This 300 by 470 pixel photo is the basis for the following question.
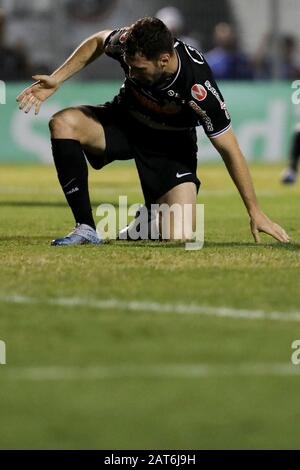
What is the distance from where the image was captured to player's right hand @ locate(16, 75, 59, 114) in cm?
859

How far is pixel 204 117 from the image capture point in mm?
8570

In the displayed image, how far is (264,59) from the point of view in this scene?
2273 cm

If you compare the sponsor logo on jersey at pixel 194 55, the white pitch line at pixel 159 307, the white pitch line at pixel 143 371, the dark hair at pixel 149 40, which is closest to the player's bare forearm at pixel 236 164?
the sponsor logo on jersey at pixel 194 55

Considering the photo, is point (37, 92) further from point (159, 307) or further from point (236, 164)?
point (159, 307)

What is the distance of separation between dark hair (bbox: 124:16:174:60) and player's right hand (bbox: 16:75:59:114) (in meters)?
0.70

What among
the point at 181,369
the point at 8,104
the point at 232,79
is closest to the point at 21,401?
the point at 181,369

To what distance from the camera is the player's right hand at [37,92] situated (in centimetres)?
859

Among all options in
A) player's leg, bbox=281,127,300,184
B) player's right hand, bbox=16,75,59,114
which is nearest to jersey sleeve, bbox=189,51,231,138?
player's right hand, bbox=16,75,59,114

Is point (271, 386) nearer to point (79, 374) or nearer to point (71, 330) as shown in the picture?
point (79, 374)

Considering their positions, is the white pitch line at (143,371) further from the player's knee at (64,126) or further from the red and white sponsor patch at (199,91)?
the player's knee at (64,126)

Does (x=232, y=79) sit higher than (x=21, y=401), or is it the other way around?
(x=232, y=79)

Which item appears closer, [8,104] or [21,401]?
[21,401]

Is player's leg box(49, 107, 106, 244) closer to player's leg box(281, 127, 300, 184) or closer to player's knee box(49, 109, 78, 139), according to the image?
player's knee box(49, 109, 78, 139)

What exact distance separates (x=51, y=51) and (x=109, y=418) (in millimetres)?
17936
